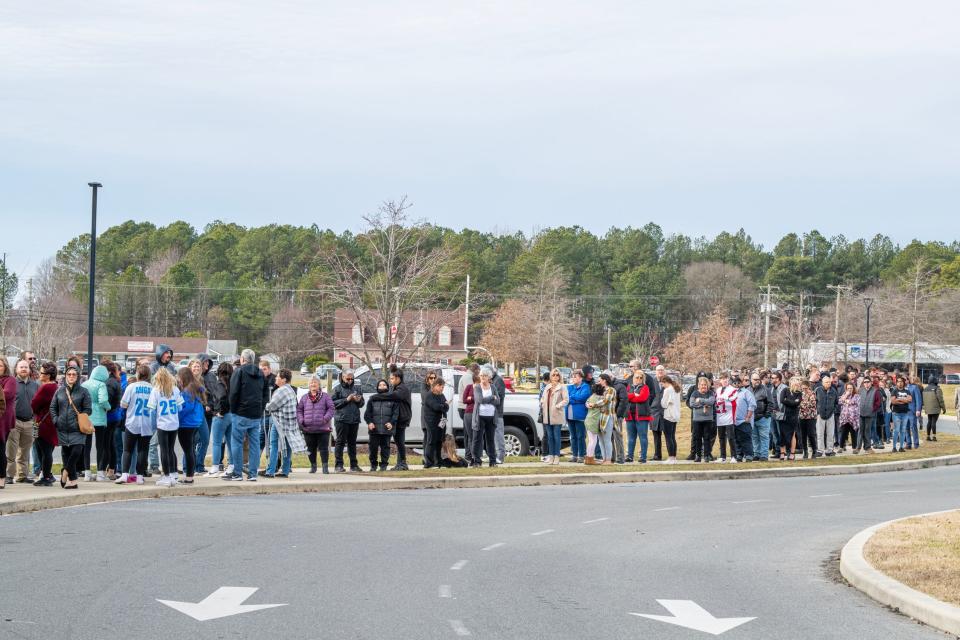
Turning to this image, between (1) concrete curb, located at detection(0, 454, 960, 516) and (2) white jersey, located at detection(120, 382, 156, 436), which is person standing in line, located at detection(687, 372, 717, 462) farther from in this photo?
(2) white jersey, located at detection(120, 382, 156, 436)

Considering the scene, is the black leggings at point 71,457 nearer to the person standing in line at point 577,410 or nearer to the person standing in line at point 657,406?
the person standing in line at point 577,410

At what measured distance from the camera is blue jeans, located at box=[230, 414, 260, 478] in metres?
18.7

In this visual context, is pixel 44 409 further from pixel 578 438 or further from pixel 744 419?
pixel 744 419

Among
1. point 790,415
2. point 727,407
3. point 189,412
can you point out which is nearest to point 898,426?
point 790,415

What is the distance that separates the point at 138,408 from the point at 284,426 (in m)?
2.76

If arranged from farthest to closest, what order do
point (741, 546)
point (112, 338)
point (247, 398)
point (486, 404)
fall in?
1. point (112, 338)
2. point (486, 404)
3. point (247, 398)
4. point (741, 546)

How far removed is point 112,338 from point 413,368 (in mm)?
80894

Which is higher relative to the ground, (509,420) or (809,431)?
(509,420)

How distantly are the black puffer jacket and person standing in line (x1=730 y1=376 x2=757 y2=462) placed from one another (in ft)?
27.4

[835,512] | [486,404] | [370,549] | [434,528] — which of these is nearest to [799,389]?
[486,404]

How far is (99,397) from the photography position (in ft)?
58.0

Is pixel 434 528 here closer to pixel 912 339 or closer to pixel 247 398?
pixel 247 398

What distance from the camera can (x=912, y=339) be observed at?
75.8 metres

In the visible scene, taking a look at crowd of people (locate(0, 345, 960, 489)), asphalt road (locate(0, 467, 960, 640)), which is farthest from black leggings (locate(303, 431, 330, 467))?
asphalt road (locate(0, 467, 960, 640))
